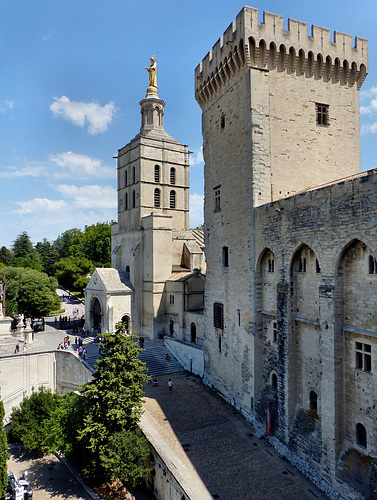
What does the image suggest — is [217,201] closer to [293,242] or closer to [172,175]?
[293,242]

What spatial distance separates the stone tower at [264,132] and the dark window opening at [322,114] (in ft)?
0.19

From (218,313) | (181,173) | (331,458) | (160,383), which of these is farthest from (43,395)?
(181,173)

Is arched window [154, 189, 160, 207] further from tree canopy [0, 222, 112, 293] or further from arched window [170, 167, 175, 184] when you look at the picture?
tree canopy [0, 222, 112, 293]

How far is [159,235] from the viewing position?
3497cm

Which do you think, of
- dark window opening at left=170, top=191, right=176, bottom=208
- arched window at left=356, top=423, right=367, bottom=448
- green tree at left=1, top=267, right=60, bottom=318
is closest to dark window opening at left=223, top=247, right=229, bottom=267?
arched window at left=356, top=423, right=367, bottom=448

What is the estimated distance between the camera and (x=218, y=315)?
78.7 ft

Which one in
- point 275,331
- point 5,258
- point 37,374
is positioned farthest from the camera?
point 5,258

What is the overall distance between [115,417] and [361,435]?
10722 mm

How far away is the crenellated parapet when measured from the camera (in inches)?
784

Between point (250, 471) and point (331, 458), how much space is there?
3726mm

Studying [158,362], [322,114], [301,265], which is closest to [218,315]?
[158,362]

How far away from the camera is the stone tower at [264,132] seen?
792 inches

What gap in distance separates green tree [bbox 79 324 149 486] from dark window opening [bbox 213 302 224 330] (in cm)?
691

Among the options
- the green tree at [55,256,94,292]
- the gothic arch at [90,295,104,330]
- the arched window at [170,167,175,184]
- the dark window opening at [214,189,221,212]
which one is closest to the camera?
the dark window opening at [214,189,221,212]
